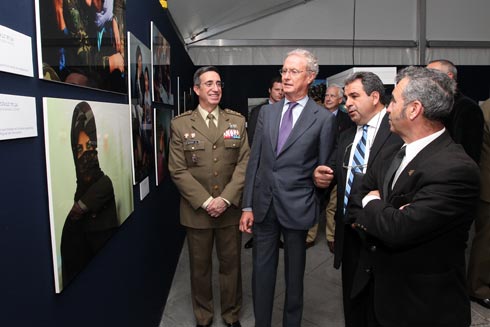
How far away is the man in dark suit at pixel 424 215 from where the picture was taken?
124 centimetres

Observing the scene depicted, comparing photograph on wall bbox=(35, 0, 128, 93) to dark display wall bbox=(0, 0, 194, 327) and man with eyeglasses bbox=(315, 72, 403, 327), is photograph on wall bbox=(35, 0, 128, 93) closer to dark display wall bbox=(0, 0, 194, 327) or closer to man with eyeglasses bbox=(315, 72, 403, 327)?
dark display wall bbox=(0, 0, 194, 327)

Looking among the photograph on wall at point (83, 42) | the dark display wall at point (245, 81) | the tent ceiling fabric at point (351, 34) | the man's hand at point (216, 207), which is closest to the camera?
the photograph on wall at point (83, 42)

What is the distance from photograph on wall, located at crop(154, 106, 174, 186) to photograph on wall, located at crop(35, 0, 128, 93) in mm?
880

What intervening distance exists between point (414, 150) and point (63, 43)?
122 centimetres

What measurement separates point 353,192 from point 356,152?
22 cm

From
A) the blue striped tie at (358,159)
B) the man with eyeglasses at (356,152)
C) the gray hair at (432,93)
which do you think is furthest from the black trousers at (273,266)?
the gray hair at (432,93)

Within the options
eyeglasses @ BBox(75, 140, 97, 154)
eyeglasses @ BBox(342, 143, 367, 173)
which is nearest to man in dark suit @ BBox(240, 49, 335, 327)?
eyeglasses @ BBox(342, 143, 367, 173)

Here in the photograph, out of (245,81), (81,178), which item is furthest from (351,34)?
(81,178)

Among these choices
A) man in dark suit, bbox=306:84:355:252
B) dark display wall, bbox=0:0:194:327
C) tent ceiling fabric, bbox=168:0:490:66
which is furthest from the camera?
tent ceiling fabric, bbox=168:0:490:66

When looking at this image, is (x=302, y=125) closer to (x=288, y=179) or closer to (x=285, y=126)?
(x=285, y=126)

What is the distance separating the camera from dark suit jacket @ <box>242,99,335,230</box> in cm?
216

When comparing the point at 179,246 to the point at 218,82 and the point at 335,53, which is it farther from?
the point at 335,53

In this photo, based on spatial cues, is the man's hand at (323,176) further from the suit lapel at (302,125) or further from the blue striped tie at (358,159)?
the suit lapel at (302,125)

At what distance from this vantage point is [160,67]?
108 inches
